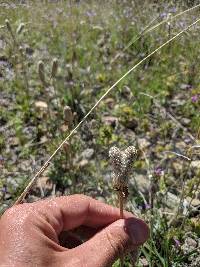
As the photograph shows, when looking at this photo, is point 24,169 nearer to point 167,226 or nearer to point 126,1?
point 167,226

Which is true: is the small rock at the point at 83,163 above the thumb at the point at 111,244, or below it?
below

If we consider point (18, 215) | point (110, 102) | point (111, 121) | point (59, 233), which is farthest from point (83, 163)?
point (18, 215)

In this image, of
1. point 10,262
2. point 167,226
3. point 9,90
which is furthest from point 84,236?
point 9,90

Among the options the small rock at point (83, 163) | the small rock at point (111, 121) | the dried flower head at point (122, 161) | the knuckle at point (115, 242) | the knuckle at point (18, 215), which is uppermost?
the dried flower head at point (122, 161)

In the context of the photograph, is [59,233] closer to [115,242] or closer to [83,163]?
[115,242]

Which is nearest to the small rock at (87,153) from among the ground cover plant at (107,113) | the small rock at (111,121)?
the ground cover plant at (107,113)

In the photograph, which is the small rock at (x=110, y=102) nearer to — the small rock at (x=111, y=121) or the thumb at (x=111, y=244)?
the small rock at (x=111, y=121)
